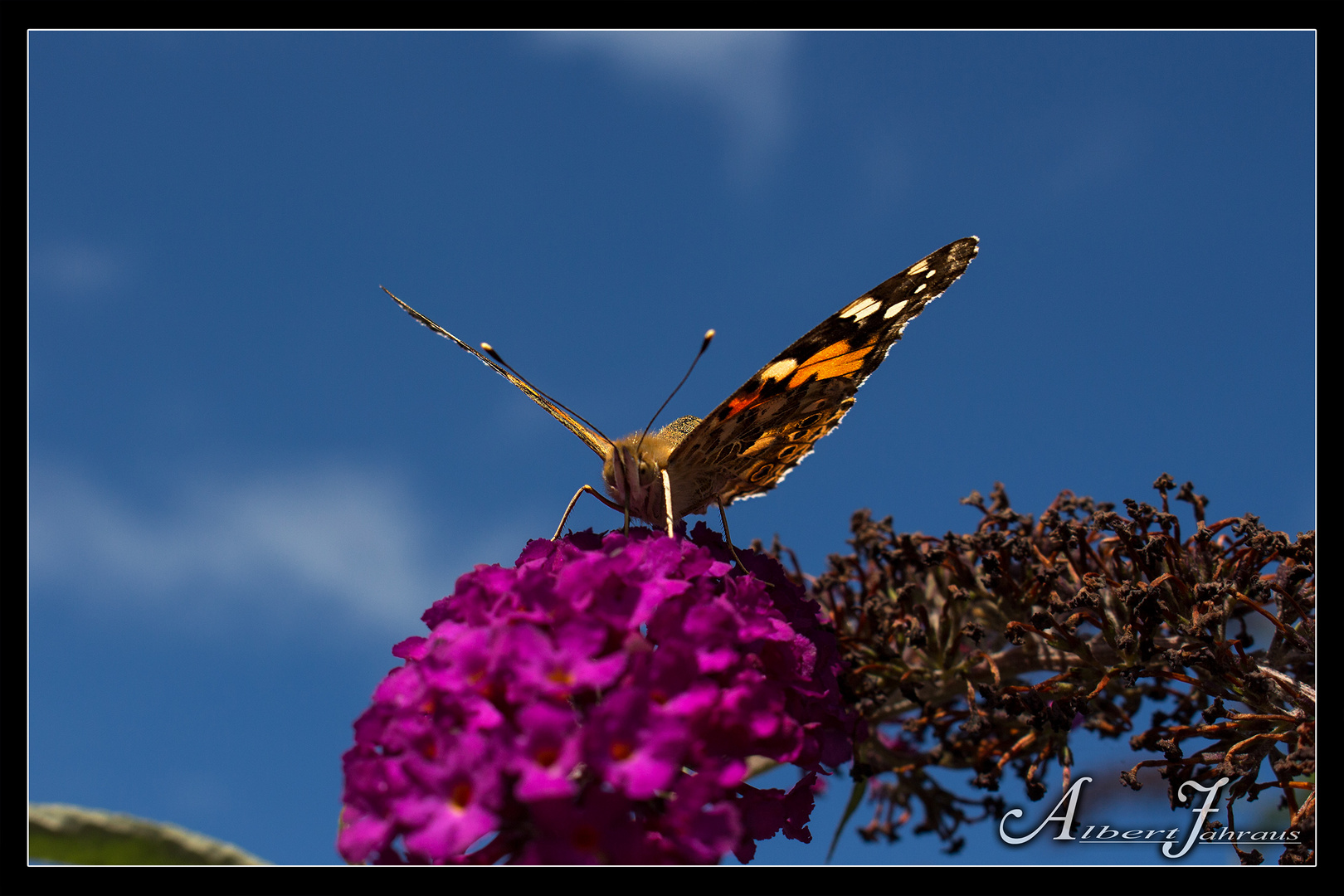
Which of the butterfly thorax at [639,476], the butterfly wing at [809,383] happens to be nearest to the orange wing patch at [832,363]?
the butterfly wing at [809,383]

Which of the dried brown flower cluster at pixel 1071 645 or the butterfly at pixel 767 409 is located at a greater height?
the butterfly at pixel 767 409

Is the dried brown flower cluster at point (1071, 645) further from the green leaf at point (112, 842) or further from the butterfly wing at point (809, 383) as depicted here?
the green leaf at point (112, 842)

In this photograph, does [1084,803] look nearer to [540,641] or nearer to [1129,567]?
[1129,567]

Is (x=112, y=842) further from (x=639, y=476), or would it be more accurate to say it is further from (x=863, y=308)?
(x=863, y=308)

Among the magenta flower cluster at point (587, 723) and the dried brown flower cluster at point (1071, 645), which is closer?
the magenta flower cluster at point (587, 723)

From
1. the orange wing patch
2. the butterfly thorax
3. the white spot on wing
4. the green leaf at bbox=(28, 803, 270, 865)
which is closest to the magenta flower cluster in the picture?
the green leaf at bbox=(28, 803, 270, 865)
